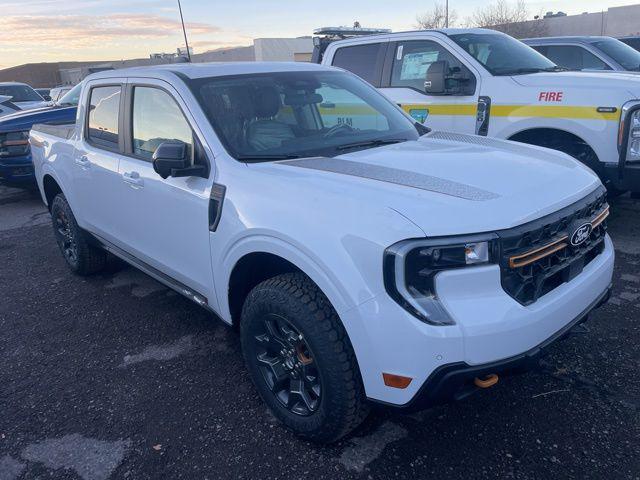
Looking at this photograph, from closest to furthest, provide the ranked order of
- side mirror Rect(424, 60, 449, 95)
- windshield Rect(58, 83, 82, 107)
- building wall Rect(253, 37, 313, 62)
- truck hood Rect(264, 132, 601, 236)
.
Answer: truck hood Rect(264, 132, 601, 236), side mirror Rect(424, 60, 449, 95), windshield Rect(58, 83, 82, 107), building wall Rect(253, 37, 313, 62)

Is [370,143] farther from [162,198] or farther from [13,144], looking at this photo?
[13,144]

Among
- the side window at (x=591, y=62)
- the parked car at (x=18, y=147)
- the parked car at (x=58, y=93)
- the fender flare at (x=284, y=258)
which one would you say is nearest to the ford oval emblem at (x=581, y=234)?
the fender flare at (x=284, y=258)

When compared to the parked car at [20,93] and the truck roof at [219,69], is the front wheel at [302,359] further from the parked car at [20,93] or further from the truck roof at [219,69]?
the parked car at [20,93]

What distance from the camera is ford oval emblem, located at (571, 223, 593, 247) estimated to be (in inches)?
94.5

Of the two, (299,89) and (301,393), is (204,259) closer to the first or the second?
(301,393)

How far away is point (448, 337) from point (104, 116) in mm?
3229

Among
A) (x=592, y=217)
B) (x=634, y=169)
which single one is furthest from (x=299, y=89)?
(x=634, y=169)

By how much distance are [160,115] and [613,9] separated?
43525 mm

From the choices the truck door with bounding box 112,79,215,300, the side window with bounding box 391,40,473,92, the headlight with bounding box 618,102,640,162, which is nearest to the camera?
the truck door with bounding box 112,79,215,300

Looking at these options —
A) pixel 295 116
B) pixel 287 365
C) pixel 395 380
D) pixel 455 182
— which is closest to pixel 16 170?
pixel 295 116

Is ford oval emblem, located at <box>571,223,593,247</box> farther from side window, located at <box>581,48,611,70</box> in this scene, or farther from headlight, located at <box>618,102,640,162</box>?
side window, located at <box>581,48,611,70</box>

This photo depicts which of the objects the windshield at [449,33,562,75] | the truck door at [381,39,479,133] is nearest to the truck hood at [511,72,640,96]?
the windshield at [449,33,562,75]

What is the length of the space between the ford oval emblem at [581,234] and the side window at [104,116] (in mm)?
2993

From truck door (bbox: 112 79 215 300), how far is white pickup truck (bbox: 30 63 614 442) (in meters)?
0.01
